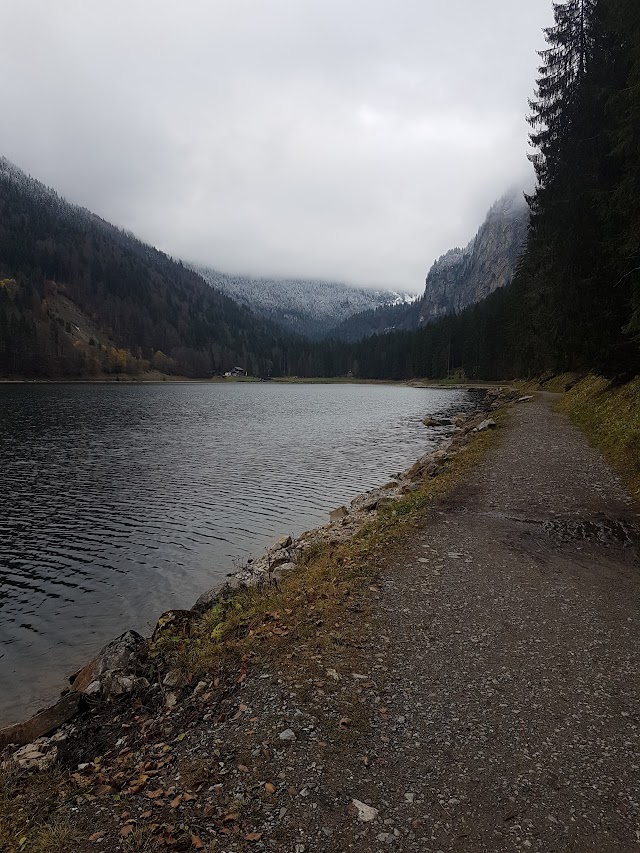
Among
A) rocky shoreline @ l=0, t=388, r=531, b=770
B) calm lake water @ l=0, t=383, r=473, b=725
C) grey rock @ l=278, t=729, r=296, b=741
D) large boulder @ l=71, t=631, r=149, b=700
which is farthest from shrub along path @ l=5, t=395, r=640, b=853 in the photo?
calm lake water @ l=0, t=383, r=473, b=725

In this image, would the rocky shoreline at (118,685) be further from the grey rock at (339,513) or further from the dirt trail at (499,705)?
the grey rock at (339,513)

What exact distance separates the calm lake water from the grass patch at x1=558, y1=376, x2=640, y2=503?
1185 cm

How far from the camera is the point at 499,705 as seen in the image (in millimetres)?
6352

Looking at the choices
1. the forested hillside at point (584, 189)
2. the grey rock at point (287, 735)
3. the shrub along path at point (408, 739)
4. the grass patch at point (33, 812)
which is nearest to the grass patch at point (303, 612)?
the shrub along path at point (408, 739)

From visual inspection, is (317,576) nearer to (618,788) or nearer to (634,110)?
(618,788)

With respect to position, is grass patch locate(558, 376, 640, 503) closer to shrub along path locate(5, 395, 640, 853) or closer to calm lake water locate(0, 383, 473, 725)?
shrub along path locate(5, 395, 640, 853)

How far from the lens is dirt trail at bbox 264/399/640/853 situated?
4645mm

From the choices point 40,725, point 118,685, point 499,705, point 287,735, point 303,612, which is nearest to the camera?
point 287,735

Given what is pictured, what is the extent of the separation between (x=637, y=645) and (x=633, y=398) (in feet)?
70.8

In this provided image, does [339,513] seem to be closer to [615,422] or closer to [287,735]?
[287,735]

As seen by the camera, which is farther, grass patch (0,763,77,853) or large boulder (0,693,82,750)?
large boulder (0,693,82,750)

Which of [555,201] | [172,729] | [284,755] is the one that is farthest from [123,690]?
[555,201]

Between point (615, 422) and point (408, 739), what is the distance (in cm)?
2402

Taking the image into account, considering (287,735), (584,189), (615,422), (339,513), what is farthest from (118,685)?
(584,189)
